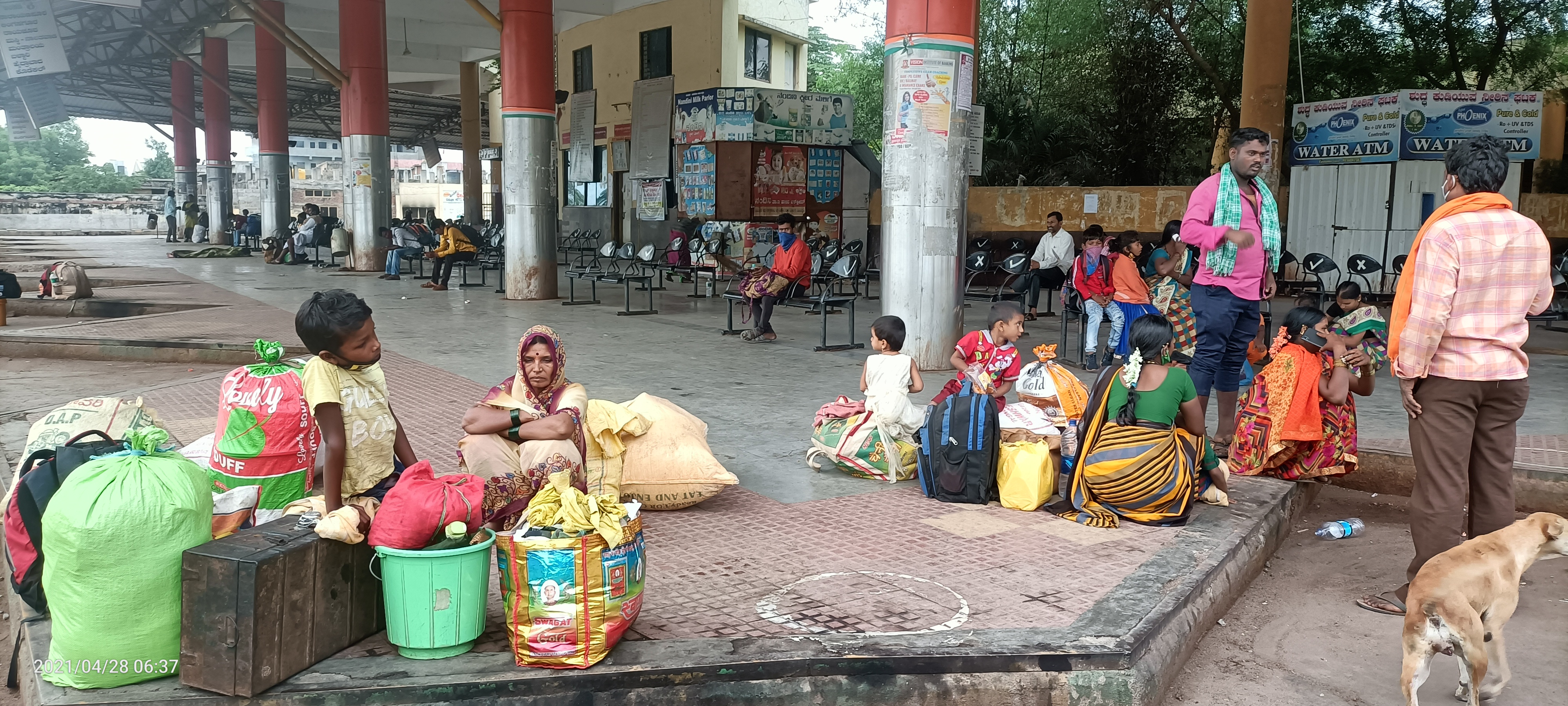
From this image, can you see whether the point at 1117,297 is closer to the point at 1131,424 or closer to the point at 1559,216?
the point at 1131,424

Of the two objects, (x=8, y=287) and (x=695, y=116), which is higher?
(x=695, y=116)

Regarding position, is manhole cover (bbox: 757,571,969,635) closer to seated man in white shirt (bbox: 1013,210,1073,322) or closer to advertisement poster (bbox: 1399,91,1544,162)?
seated man in white shirt (bbox: 1013,210,1073,322)

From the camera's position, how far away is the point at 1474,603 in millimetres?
3234

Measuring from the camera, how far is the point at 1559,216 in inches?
578

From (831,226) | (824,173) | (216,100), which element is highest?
(216,100)

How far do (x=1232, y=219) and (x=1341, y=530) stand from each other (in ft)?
5.42

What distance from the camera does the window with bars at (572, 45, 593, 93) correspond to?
26.3 metres

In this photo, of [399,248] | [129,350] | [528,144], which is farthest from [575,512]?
[399,248]

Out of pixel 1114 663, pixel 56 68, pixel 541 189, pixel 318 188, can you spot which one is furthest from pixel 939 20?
pixel 318 188

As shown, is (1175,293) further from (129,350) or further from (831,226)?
(831,226)

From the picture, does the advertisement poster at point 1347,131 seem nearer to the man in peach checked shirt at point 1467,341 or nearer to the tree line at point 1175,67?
the tree line at point 1175,67

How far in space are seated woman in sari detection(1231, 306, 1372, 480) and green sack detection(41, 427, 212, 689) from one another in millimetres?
4814

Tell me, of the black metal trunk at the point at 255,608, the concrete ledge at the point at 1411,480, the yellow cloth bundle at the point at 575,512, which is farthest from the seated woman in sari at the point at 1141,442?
the black metal trunk at the point at 255,608

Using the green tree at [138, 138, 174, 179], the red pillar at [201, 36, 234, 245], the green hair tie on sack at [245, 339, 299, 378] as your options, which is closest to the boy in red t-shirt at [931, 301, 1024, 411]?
the green hair tie on sack at [245, 339, 299, 378]
